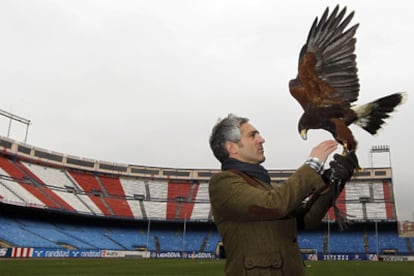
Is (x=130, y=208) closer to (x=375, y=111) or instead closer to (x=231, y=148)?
(x=231, y=148)

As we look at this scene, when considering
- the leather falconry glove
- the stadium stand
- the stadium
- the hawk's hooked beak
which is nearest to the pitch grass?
the stadium

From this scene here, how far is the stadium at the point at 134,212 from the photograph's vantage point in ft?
136

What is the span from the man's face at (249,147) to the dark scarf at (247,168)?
5cm

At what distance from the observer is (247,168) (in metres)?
2.56

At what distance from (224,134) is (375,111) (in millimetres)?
1144

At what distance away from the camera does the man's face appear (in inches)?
103

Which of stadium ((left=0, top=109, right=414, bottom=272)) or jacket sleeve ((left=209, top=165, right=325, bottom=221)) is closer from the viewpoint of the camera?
jacket sleeve ((left=209, top=165, right=325, bottom=221))

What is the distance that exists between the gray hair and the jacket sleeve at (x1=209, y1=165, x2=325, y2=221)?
1.06ft

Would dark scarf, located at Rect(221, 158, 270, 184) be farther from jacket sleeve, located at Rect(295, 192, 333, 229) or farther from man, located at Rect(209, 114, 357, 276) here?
jacket sleeve, located at Rect(295, 192, 333, 229)

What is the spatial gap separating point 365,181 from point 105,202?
132 ft

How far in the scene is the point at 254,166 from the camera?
262cm

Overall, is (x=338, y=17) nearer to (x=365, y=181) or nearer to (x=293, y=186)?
(x=293, y=186)

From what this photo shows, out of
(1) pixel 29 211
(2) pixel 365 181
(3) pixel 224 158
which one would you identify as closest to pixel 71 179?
(1) pixel 29 211

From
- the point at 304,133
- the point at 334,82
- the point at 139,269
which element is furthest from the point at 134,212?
the point at 334,82
